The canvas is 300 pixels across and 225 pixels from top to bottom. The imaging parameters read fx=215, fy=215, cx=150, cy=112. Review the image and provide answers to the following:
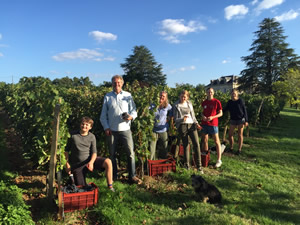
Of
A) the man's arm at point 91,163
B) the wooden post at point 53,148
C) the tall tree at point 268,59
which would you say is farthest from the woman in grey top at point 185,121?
the tall tree at point 268,59

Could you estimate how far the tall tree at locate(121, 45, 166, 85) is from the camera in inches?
2472

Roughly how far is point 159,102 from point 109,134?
1.33 m

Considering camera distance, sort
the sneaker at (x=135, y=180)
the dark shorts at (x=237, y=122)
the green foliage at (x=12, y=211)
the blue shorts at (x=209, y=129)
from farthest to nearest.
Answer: the dark shorts at (x=237, y=122) < the blue shorts at (x=209, y=129) < the sneaker at (x=135, y=180) < the green foliage at (x=12, y=211)

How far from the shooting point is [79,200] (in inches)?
118

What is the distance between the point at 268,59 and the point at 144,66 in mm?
33424

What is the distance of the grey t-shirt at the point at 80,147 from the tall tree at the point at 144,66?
58743 millimetres

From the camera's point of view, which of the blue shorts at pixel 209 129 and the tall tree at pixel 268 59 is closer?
the blue shorts at pixel 209 129

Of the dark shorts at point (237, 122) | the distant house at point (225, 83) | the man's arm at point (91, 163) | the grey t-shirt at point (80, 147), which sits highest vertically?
the distant house at point (225, 83)

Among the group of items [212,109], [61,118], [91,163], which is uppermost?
[212,109]

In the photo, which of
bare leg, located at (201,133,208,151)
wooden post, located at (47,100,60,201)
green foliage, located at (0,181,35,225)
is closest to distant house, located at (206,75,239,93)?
bare leg, located at (201,133,208,151)

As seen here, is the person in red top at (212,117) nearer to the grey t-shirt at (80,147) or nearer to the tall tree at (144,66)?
the grey t-shirt at (80,147)

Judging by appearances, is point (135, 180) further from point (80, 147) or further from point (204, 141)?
point (204, 141)

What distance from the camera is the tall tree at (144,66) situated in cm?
6278

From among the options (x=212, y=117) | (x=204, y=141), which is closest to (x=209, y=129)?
(x=212, y=117)
